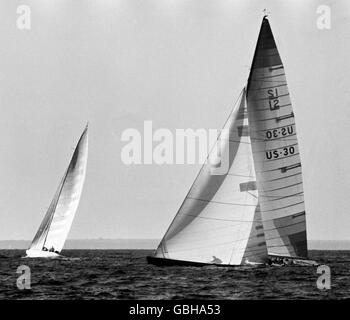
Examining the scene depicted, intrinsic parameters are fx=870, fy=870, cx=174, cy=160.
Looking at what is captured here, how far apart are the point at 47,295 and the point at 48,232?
29539 mm

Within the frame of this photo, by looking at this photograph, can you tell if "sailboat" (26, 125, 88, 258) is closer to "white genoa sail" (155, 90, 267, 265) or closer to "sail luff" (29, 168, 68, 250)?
"sail luff" (29, 168, 68, 250)

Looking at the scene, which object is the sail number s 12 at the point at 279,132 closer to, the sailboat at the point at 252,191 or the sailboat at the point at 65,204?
the sailboat at the point at 252,191

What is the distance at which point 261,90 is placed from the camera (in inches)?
1462

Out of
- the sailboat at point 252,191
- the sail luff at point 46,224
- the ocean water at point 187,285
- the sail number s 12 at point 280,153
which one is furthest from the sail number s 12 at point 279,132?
the sail luff at point 46,224

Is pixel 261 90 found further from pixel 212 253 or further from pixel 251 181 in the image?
pixel 212 253

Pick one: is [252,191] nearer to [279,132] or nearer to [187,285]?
[279,132]

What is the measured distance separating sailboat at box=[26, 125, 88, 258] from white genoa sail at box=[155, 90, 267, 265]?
20915 mm

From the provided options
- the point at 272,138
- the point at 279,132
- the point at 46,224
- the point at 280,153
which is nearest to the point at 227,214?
→ the point at 280,153

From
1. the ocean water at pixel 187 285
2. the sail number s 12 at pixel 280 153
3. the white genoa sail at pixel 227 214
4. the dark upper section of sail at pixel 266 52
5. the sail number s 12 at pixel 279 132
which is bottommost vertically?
the ocean water at pixel 187 285

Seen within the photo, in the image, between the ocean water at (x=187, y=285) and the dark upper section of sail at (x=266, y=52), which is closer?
the ocean water at (x=187, y=285)

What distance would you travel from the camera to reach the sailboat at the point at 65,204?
56938 mm

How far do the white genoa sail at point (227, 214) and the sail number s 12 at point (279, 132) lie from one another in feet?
3.86
